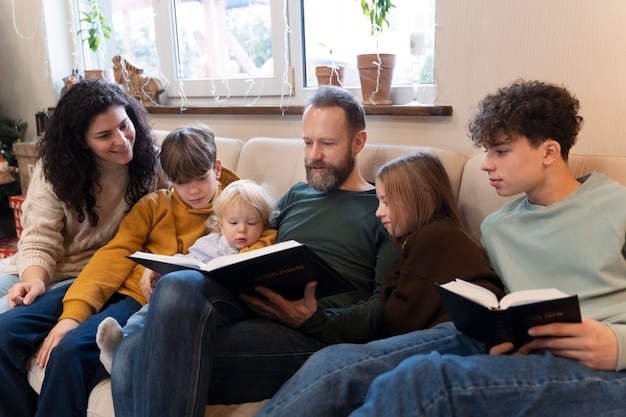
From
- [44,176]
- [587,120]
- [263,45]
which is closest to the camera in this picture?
[587,120]

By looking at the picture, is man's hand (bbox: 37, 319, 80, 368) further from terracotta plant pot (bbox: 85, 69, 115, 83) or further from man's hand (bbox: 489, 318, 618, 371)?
terracotta plant pot (bbox: 85, 69, 115, 83)

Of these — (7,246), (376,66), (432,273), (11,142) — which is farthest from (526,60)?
(11,142)

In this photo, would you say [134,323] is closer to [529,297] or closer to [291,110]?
[529,297]

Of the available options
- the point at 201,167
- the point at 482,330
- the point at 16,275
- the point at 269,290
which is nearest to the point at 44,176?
the point at 16,275

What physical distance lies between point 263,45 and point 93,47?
1.06 metres

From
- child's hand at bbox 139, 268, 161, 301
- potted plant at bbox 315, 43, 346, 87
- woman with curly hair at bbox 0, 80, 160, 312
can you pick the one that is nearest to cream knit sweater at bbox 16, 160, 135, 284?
woman with curly hair at bbox 0, 80, 160, 312

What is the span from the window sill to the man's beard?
0.35 meters

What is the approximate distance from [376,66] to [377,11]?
207 millimetres

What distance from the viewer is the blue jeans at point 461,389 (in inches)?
37.4

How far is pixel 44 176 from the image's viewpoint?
5.54 ft

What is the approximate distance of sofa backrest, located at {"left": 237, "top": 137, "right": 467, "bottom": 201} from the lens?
1.75 m

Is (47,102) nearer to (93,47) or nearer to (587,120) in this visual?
(93,47)

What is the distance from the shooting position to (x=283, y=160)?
1966mm

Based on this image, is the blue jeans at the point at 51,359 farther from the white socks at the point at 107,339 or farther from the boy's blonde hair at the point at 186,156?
the boy's blonde hair at the point at 186,156
